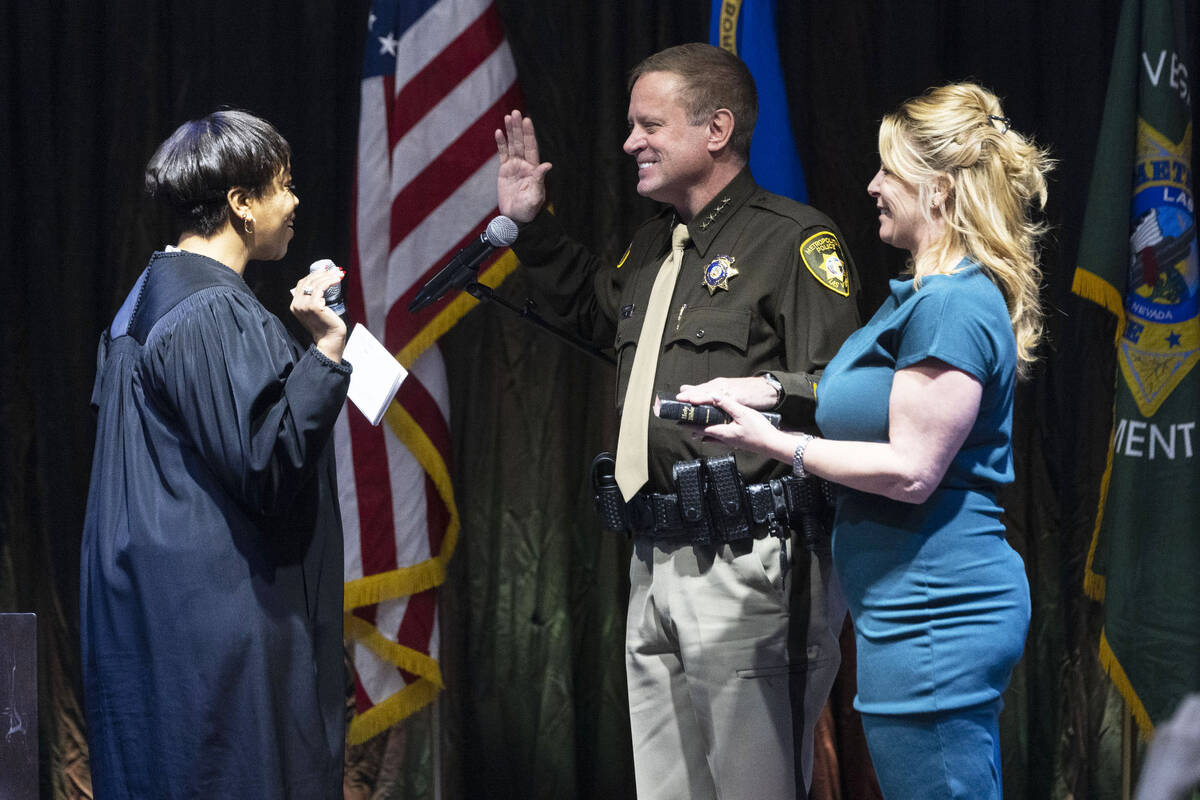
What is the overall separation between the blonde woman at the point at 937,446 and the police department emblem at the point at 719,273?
1.46 feet

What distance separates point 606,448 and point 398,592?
69 cm

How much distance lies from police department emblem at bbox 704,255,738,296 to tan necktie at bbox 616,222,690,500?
0.08m

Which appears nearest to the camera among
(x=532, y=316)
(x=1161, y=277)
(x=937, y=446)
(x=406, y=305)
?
(x=937, y=446)

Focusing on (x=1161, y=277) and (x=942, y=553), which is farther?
(x=1161, y=277)

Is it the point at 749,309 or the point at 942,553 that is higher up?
the point at 749,309

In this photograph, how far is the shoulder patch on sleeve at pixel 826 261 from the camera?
2279 mm

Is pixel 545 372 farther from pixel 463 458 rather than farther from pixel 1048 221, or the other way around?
pixel 1048 221

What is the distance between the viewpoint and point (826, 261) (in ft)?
7.55

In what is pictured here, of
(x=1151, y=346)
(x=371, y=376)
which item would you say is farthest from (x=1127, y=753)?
(x=371, y=376)

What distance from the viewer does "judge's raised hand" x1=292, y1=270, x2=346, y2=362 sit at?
1918 millimetres

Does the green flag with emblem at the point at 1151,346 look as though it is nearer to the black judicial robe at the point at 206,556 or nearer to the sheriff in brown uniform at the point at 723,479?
the sheriff in brown uniform at the point at 723,479

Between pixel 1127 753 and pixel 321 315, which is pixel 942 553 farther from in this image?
pixel 1127 753

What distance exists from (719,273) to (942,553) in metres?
0.77

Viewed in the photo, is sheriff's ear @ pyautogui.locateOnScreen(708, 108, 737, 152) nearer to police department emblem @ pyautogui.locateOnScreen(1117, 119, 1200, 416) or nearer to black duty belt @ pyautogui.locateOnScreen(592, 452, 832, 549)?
black duty belt @ pyautogui.locateOnScreen(592, 452, 832, 549)
